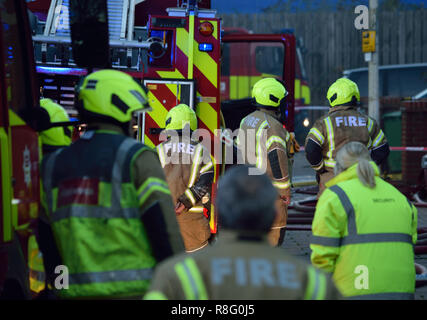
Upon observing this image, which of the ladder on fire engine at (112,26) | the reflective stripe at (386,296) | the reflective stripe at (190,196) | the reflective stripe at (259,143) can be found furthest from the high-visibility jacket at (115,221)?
the reflective stripe at (259,143)

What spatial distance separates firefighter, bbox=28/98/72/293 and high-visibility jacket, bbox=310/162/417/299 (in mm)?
1360

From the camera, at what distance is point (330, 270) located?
3.90 metres

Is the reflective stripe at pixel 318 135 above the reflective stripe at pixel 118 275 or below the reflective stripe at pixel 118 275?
above

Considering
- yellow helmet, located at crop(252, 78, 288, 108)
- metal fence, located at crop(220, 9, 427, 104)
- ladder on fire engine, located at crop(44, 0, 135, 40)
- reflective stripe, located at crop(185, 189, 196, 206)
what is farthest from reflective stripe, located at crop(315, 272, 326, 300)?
metal fence, located at crop(220, 9, 427, 104)

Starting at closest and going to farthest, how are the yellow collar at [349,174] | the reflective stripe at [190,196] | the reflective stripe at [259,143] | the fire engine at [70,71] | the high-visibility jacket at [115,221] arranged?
the high-visibility jacket at [115,221] → the fire engine at [70,71] → the yellow collar at [349,174] → the reflective stripe at [190,196] → the reflective stripe at [259,143]

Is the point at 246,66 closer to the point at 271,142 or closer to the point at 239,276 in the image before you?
the point at 271,142

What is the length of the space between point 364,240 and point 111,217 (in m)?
1.39

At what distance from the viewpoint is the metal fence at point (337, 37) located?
24.0m

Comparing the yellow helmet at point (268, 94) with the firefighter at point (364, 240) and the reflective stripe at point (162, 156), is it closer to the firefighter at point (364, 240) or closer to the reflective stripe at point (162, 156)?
the reflective stripe at point (162, 156)

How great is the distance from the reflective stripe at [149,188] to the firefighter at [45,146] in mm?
749

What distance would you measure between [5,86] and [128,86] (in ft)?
1.91

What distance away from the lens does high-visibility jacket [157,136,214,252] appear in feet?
19.4
